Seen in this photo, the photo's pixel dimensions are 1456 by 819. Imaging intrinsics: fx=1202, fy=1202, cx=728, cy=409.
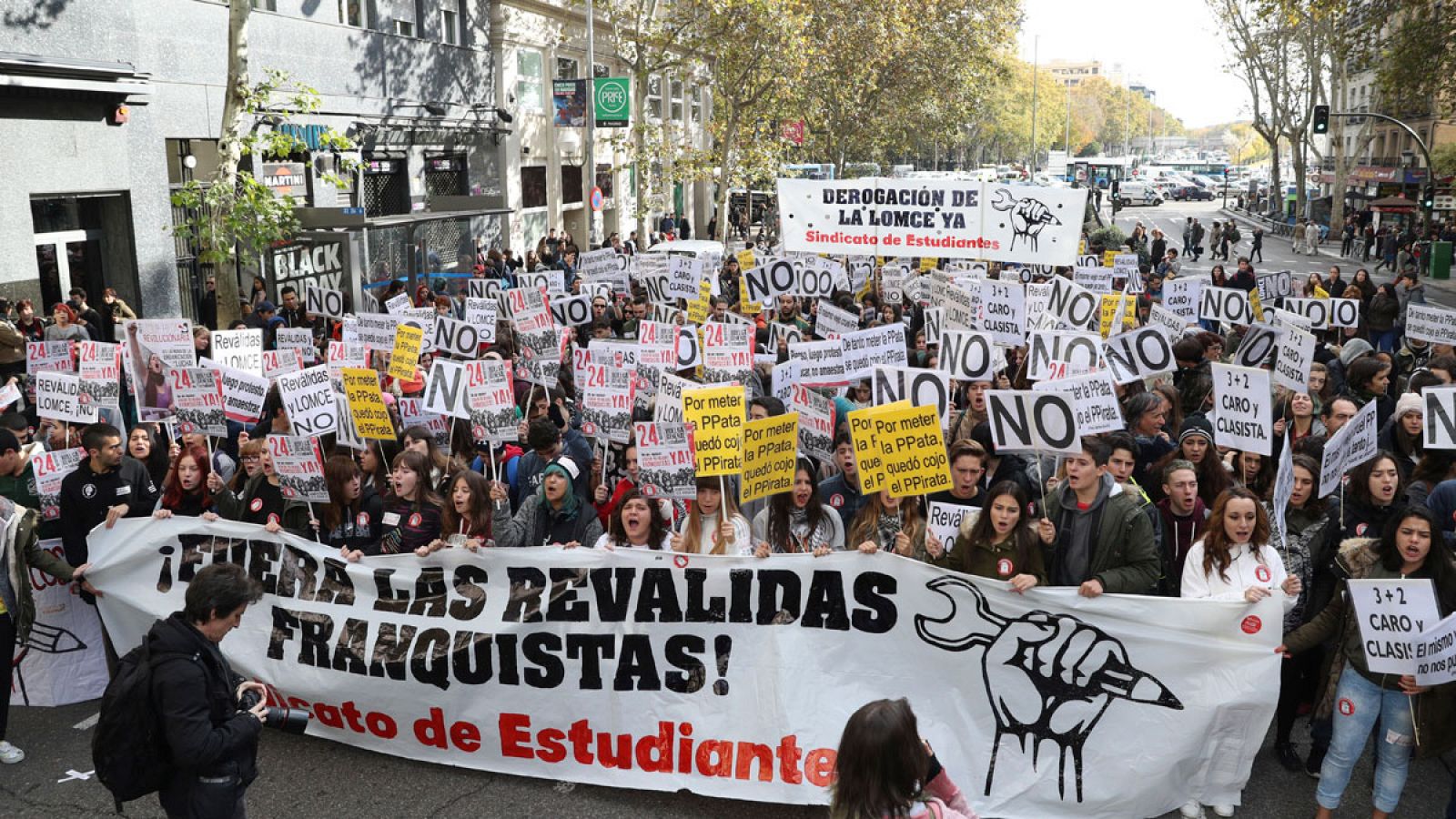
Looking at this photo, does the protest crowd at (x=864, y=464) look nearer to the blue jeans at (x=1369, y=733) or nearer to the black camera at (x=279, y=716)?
the blue jeans at (x=1369, y=733)

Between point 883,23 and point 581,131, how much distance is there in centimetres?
1111

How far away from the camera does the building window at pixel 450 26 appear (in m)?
30.1

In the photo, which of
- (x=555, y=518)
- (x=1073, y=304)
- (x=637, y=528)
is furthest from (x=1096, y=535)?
(x=1073, y=304)

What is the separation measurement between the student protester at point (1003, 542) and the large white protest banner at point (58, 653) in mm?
5259

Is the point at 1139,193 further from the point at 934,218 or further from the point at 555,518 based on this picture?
the point at 555,518

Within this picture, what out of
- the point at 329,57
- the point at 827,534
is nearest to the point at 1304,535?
the point at 827,534

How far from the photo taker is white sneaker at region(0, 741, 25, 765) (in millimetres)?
6547

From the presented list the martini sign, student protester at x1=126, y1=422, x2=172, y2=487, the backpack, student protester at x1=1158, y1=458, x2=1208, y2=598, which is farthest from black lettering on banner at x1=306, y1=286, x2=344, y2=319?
the martini sign

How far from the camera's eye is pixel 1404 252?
1592 inches

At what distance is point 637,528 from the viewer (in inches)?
262

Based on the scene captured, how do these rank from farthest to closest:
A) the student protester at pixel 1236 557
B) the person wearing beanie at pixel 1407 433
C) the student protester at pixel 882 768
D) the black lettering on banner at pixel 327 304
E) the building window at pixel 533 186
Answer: the building window at pixel 533 186 < the black lettering on banner at pixel 327 304 < the person wearing beanie at pixel 1407 433 < the student protester at pixel 1236 557 < the student protester at pixel 882 768

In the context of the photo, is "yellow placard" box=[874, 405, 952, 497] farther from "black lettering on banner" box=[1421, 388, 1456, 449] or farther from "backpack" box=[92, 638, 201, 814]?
"backpack" box=[92, 638, 201, 814]

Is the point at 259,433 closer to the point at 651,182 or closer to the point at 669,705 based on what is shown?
the point at 669,705

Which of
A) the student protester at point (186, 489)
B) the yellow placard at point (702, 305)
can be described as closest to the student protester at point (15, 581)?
the student protester at point (186, 489)
